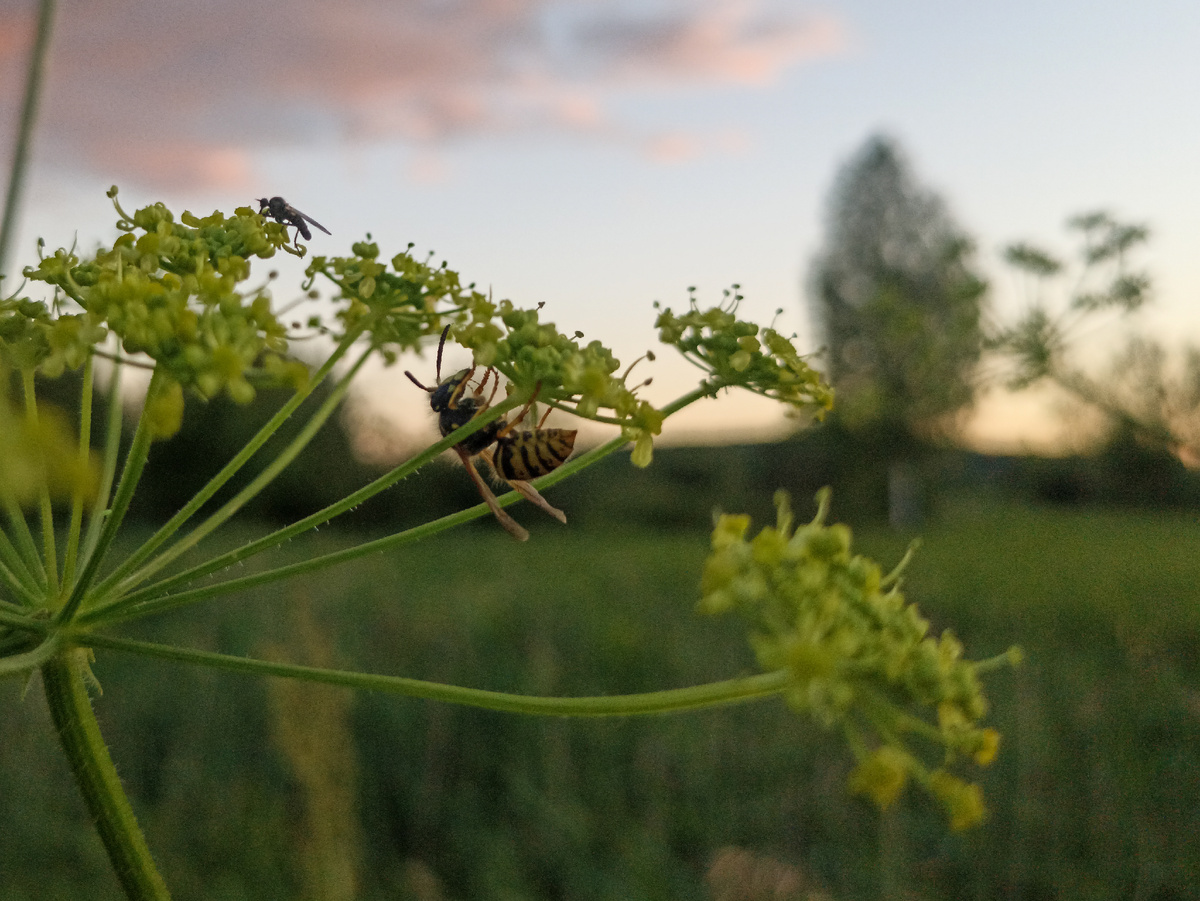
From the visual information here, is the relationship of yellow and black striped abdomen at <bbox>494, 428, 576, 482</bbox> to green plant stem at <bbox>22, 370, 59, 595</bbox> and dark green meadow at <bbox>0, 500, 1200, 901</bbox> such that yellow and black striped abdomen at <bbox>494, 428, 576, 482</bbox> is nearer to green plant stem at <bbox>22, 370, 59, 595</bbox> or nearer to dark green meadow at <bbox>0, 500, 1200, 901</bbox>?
green plant stem at <bbox>22, 370, 59, 595</bbox>

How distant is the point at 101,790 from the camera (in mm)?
1706

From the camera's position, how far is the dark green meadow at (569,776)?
243 inches

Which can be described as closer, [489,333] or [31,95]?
[489,333]

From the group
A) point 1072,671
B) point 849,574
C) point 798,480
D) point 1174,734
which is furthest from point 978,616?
point 798,480

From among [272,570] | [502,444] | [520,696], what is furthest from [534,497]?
[520,696]

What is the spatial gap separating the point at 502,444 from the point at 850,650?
52.7 inches

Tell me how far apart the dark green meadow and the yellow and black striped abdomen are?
3.17 meters

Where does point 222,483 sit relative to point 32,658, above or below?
above

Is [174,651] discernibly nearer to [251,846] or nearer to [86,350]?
[86,350]

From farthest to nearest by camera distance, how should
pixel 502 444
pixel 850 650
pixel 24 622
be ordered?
pixel 502 444
pixel 24 622
pixel 850 650

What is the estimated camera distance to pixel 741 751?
791 cm

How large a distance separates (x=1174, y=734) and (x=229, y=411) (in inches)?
990

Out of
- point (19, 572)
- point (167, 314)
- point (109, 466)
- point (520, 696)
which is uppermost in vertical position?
point (167, 314)

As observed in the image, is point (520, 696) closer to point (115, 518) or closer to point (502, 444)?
point (115, 518)
